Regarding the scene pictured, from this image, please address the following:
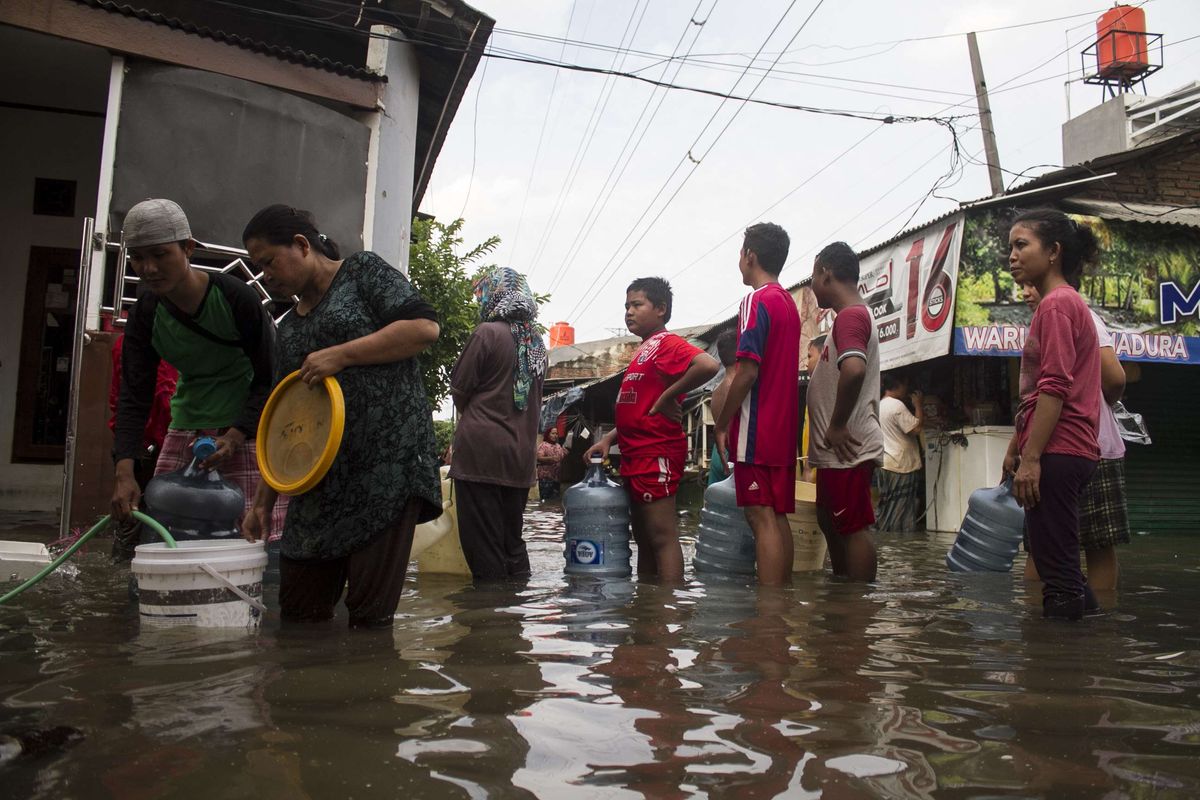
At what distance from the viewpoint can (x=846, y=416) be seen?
4.48 meters

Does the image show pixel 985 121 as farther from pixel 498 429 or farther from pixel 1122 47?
pixel 1122 47

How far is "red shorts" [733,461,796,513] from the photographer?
14.5ft

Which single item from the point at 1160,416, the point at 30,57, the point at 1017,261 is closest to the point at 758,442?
the point at 1017,261

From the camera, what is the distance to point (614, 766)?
1717 mm

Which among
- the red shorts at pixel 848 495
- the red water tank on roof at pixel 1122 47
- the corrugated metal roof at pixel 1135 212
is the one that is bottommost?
the red shorts at pixel 848 495

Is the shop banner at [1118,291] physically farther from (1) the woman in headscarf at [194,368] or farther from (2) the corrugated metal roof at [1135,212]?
(1) the woman in headscarf at [194,368]

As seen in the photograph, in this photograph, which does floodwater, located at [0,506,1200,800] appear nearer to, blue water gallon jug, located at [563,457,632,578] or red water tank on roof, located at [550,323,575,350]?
blue water gallon jug, located at [563,457,632,578]

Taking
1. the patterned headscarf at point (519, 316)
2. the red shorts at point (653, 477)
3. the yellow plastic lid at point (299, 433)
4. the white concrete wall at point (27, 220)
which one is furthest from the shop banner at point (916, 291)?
the white concrete wall at point (27, 220)

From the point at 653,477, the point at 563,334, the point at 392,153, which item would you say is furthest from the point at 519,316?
the point at 563,334

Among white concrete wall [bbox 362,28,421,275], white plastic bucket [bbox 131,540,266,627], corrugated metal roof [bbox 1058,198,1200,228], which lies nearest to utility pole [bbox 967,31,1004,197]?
corrugated metal roof [bbox 1058,198,1200,228]

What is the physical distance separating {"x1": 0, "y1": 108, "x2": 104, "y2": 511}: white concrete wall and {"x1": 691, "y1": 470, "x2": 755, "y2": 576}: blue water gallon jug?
755cm

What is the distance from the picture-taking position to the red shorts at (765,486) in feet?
14.5

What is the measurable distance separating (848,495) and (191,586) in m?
3.04

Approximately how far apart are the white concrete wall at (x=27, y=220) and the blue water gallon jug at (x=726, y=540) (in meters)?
7.55
